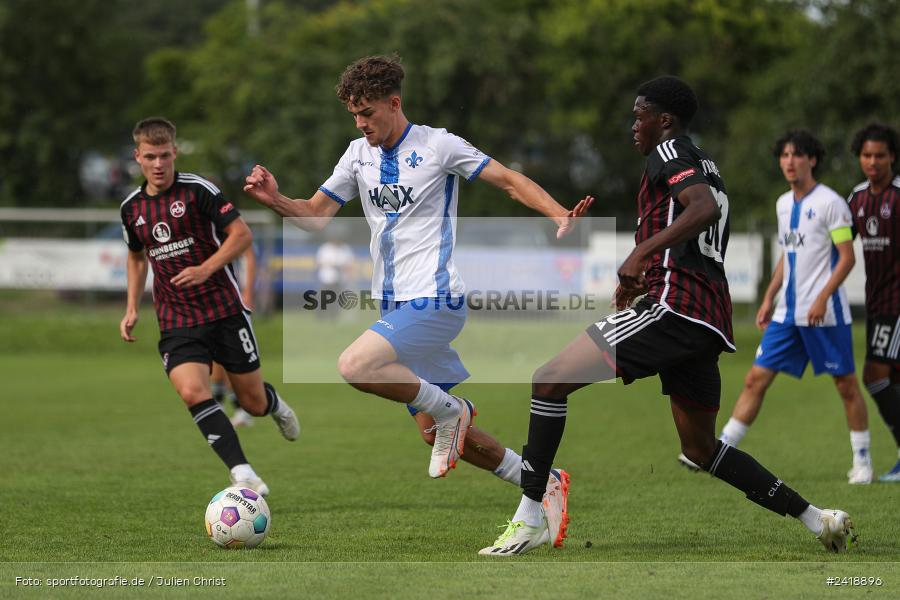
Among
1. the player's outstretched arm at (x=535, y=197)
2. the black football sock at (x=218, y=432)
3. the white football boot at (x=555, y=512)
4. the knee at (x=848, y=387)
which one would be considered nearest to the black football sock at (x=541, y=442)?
the white football boot at (x=555, y=512)

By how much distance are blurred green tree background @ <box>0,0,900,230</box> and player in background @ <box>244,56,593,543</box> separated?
70.1ft

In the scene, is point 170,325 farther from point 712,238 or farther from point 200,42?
point 200,42

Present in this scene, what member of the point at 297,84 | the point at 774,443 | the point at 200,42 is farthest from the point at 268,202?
the point at 200,42

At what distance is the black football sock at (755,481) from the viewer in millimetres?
6336

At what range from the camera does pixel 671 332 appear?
19.8 feet

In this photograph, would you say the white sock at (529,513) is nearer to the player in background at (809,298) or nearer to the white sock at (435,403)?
the white sock at (435,403)

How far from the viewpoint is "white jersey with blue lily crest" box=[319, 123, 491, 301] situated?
6719 mm

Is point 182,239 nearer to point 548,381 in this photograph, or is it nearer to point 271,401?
point 271,401

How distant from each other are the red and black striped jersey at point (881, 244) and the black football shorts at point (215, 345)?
175 inches

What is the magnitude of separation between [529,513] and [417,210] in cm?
171

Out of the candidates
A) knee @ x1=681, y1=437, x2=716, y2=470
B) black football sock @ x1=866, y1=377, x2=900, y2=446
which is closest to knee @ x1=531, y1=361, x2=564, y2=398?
knee @ x1=681, y1=437, x2=716, y2=470

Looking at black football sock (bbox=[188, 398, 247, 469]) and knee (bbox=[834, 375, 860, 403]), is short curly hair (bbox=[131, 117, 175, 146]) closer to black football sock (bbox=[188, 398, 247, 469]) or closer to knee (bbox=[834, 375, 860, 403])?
black football sock (bbox=[188, 398, 247, 469])

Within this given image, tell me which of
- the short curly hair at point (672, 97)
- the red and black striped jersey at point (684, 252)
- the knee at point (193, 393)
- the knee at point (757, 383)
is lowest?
the knee at point (757, 383)

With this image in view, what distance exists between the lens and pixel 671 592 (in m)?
5.22
